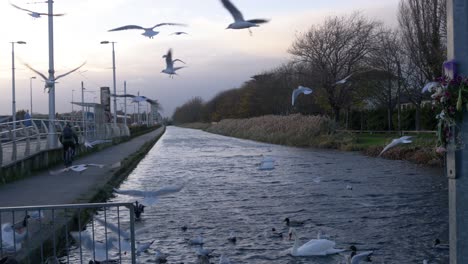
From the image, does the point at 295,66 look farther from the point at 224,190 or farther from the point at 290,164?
the point at 224,190

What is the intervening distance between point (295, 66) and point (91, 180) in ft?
146

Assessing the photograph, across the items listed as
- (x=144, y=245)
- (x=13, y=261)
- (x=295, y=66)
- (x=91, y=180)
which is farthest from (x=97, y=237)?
(x=295, y=66)

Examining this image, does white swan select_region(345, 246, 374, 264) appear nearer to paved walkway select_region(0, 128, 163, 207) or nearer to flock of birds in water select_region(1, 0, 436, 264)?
flock of birds in water select_region(1, 0, 436, 264)

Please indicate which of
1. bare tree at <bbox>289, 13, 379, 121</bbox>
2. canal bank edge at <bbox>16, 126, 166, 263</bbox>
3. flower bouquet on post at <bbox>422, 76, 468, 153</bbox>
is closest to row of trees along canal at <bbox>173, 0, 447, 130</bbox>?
bare tree at <bbox>289, 13, 379, 121</bbox>

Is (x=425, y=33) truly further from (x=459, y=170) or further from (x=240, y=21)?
(x=459, y=170)

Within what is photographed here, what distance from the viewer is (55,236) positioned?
7.80 m

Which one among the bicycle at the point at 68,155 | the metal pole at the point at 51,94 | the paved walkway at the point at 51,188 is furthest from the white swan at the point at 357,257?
the metal pole at the point at 51,94

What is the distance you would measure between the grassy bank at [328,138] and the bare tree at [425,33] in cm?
473

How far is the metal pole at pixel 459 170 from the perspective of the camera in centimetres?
452

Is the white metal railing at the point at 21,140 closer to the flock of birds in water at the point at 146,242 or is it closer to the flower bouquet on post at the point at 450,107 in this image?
the flock of birds in water at the point at 146,242

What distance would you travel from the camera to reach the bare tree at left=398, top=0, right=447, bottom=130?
3603cm

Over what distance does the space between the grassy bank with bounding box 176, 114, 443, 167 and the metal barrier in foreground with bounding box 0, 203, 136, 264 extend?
18.3 m

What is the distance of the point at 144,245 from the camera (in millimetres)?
9430

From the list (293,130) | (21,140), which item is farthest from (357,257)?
(293,130)
